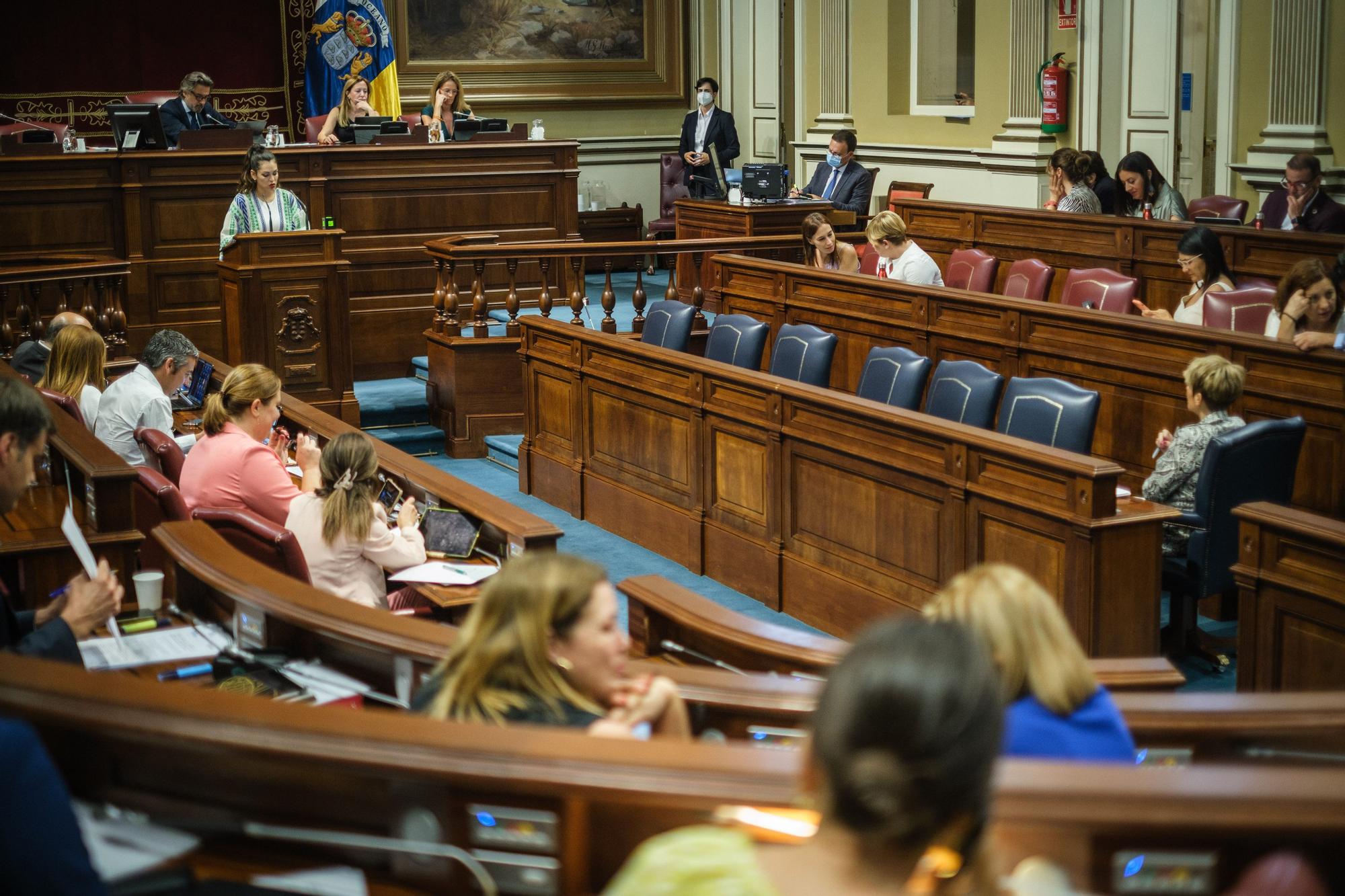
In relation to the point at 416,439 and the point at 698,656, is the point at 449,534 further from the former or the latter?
the point at 416,439

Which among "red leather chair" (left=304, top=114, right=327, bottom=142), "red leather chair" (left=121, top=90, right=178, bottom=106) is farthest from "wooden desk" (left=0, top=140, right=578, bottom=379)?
"red leather chair" (left=121, top=90, right=178, bottom=106)

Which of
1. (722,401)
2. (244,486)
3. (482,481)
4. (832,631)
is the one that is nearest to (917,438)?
(832,631)

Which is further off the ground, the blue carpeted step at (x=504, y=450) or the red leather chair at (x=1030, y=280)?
the red leather chair at (x=1030, y=280)

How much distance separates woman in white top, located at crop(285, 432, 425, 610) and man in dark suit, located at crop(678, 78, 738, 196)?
28.9 feet

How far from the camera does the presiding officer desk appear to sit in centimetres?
124

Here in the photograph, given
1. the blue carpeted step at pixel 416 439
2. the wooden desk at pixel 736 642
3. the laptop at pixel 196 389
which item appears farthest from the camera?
the blue carpeted step at pixel 416 439

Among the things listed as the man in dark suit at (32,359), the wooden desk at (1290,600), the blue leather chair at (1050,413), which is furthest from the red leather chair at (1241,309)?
the man in dark suit at (32,359)

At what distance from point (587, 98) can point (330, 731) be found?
12891 millimetres

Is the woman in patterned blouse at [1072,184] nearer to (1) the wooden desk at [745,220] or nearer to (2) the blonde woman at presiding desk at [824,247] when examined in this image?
(2) the blonde woman at presiding desk at [824,247]

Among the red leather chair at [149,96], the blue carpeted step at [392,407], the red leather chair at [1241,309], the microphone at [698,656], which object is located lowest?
the blue carpeted step at [392,407]

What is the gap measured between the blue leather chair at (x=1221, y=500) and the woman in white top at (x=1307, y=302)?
0.84 metres

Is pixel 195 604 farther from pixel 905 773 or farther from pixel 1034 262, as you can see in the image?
pixel 1034 262

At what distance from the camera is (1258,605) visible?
12.6 feet

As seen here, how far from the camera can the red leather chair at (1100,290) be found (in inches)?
273
